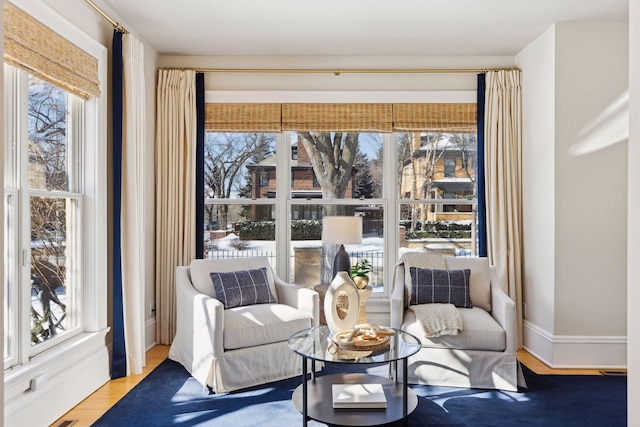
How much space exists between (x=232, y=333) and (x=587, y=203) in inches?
113

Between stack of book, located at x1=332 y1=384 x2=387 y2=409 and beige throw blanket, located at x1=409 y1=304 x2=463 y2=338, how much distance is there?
0.64m

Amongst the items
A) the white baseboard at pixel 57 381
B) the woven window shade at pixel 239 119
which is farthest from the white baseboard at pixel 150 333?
the woven window shade at pixel 239 119

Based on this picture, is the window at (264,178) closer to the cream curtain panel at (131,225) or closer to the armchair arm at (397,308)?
the cream curtain panel at (131,225)

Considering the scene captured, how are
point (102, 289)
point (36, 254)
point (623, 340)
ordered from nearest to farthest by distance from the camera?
point (36, 254)
point (102, 289)
point (623, 340)

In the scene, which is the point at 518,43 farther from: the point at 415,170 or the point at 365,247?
the point at 365,247

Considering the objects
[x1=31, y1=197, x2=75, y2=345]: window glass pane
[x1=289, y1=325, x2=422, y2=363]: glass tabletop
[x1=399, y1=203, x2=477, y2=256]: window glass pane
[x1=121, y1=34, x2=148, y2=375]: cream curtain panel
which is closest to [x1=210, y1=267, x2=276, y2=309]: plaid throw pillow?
[x1=121, y1=34, x2=148, y2=375]: cream curtain panel

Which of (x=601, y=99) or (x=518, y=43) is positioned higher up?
(x=518, y=43)

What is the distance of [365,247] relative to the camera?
476 cm

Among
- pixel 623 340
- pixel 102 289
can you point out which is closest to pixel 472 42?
pixel 623 340

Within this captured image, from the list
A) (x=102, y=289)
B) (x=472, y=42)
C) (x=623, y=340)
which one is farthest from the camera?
(x=472, y=42)

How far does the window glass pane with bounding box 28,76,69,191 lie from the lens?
2.75m

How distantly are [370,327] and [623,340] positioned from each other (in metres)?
2.25

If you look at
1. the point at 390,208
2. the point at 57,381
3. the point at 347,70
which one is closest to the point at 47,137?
the point at 57,381

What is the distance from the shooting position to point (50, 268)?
293cm
